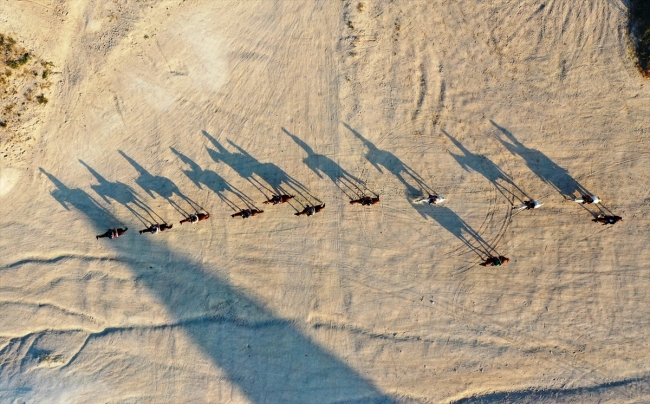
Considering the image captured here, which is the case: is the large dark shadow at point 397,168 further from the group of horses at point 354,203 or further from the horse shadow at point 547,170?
the horse shadow at point 547,170

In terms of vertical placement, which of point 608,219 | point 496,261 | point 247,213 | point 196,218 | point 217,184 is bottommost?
point 608,219

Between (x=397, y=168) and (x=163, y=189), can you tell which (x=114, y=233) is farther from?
(x=397, y=168)

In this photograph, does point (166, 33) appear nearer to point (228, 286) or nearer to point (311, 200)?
point (311, 200)

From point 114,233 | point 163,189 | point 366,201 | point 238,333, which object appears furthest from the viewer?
point 163,189

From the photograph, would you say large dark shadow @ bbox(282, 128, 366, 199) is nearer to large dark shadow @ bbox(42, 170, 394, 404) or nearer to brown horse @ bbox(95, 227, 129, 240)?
large dark shadow @ bbox(42, 170, 394, 404)

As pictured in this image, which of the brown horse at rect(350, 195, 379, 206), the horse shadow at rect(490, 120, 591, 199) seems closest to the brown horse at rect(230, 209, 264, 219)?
the brown horse at rect(350, 195, 379, 206)

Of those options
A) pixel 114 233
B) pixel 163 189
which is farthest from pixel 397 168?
pixel 114 233
